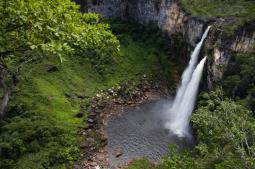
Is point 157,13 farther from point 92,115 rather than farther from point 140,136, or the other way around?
point 140,136

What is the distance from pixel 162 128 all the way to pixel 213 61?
6.71m

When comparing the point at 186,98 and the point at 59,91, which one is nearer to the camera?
the point at 186,98

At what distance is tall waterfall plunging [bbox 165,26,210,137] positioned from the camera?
31.0 metres

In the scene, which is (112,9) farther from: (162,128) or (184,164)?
(184,164)

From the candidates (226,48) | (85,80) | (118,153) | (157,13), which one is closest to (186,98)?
(226,48)

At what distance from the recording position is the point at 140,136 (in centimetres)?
2898

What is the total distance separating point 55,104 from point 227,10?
59.6 feet

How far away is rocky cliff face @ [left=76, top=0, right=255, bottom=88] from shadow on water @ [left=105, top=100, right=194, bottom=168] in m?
5.33

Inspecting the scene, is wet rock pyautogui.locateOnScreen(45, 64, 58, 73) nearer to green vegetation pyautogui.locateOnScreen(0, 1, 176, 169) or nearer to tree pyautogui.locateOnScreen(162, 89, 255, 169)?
green vegetation pyautogui.locateOnScreen(0, 1, 176, 169)

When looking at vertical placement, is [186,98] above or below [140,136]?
above

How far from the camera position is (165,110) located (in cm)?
3428

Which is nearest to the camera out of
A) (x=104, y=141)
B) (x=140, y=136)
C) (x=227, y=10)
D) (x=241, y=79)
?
(x=241, y=79)

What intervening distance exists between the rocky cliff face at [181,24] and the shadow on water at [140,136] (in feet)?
17.5

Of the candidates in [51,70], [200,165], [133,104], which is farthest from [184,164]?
[51,70]
